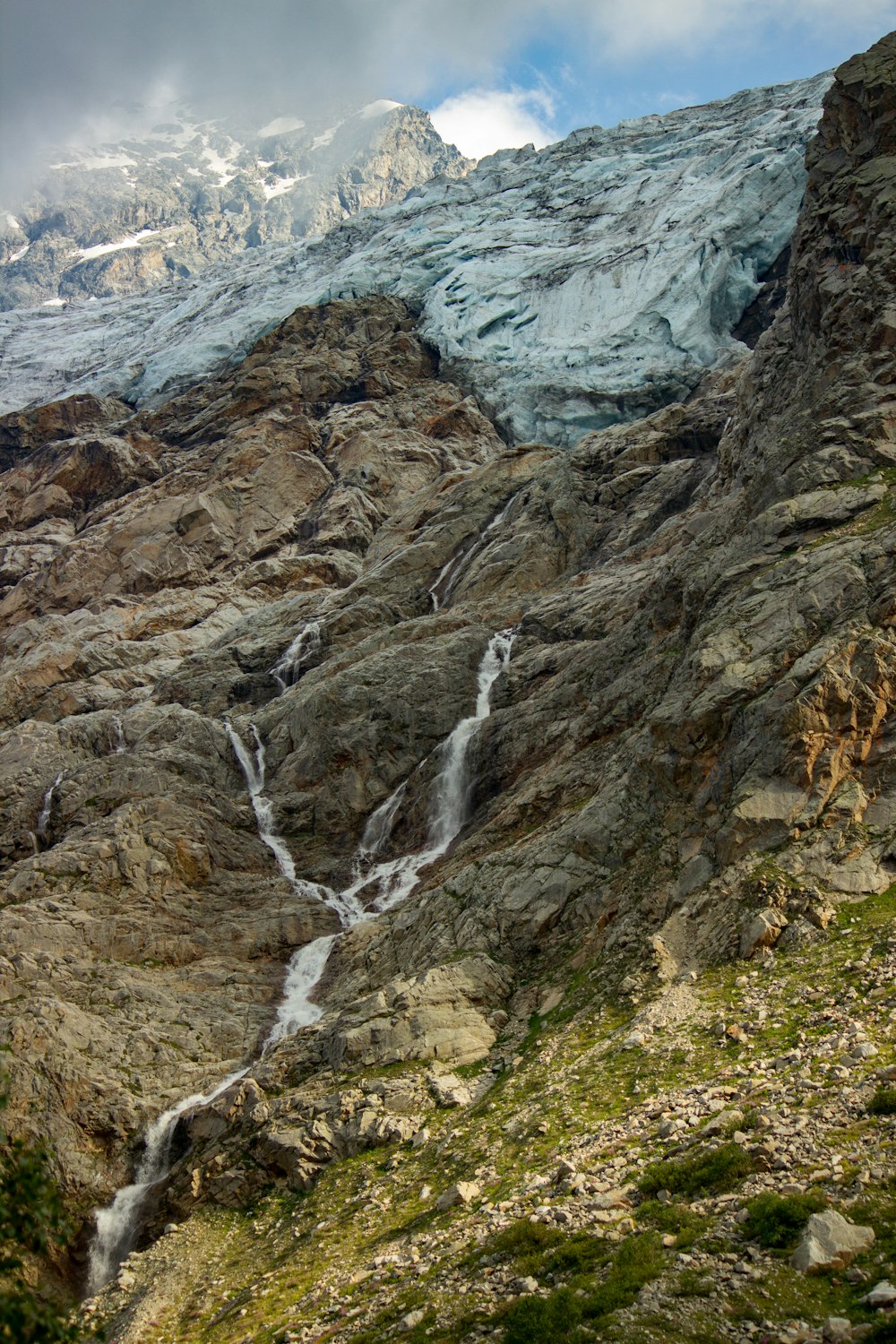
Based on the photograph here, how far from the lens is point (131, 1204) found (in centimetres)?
2953

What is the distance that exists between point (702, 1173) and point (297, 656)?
53240 millimetres

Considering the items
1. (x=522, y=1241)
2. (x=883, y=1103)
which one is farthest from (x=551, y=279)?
(x=522, y=1241)

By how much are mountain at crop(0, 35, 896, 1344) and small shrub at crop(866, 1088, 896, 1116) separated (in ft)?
0.28

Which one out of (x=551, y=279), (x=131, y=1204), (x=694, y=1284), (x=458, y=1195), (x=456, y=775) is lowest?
(x=131, y=1204)

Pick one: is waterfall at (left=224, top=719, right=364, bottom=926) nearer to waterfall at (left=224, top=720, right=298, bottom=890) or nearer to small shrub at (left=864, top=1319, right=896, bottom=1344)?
waterfall at (left=224, top=720, right=298, bottom=890)

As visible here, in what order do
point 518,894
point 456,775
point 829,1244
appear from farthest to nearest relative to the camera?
point 456,775, point 518,894, point 829,1244

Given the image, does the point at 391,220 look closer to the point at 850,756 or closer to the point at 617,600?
the point at 617,600

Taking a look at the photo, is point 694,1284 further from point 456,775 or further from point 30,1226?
point 456,775

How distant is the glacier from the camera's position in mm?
101812

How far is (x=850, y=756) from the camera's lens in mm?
26797

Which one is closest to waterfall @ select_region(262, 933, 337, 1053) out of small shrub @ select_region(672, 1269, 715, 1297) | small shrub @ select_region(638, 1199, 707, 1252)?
small shrub @ select_region(638, 1199, 707, 1252)

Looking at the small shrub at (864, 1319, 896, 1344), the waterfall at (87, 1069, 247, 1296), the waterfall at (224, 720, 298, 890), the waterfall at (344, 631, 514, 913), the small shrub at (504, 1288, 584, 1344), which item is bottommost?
the waterfall at (87, 1069, 247, 1296)

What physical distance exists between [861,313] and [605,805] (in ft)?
85.4

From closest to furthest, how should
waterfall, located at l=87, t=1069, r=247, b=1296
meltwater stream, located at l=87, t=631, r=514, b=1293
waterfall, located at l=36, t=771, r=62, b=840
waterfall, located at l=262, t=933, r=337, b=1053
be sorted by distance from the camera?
waterfall, located at l=87, t=1069, r=247, b=1296, meltwater stream, located at l=87, t=631, r=514, b=1293, waterfall, located at l=262, t=933, r=337, b=1053, waterfall, located at l=36, t=771, r=62, b=840
